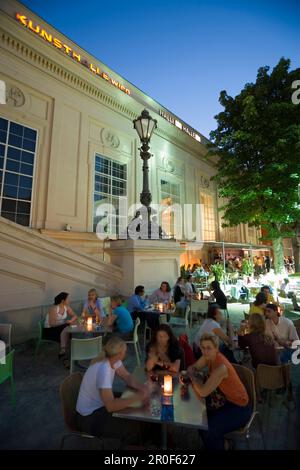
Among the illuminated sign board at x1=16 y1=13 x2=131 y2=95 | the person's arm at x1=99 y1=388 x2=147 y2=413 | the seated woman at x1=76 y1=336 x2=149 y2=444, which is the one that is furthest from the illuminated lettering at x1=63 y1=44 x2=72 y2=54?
the person's arm at x1=99 y1=388 x2=147 y2=413

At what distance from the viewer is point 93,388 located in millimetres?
2119

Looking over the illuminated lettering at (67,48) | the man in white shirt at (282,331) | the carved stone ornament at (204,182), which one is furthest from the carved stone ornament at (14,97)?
the carved stone ornament at (204,182)

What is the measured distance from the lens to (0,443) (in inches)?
92.6

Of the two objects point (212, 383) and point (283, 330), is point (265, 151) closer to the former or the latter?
point (283, 330)

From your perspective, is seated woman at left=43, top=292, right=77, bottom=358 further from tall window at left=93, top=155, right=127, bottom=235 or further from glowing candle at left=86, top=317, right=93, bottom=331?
tall window at left=93, top=155, right=127, bottom=235

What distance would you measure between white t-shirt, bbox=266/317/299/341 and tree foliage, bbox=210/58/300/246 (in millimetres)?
8874

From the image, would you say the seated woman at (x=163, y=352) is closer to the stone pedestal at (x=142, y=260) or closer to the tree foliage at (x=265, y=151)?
the stone pedestal at (x=142, y=260)

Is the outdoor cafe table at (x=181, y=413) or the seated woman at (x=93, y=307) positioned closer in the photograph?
the outdoor cafe table at (x=181, y=413)

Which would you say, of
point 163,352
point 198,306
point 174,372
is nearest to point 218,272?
point 198,306

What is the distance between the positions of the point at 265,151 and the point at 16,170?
37.2ft

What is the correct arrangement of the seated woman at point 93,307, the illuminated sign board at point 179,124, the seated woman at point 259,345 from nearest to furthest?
the seated woman at point 259,345, the seated woman at point 93,307, the illuminated sign board at point 179,124

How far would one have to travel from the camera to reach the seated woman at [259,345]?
3.03m

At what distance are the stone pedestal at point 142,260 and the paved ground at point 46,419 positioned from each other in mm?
3087
